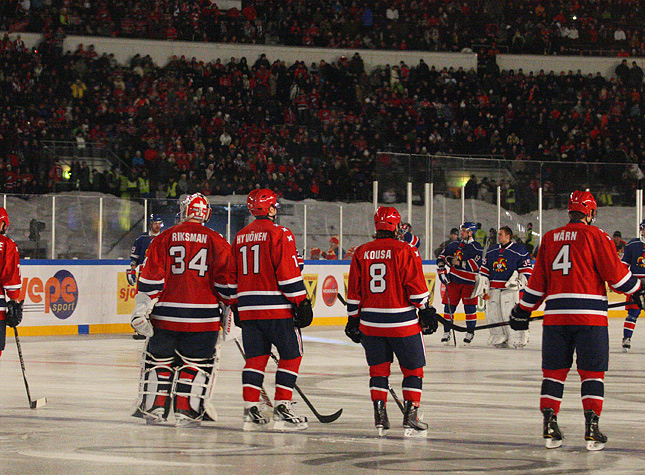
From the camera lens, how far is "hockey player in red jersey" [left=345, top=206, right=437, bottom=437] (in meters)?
6.41

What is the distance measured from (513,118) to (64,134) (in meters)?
11.9

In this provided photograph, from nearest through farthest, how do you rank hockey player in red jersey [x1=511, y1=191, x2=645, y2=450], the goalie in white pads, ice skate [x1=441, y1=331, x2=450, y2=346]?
hockey player in red jersey [x1=511, y1=191, x2=645, y2=450] → the goalie in white pads → ice skate [x1=441, y1=331, x2=450, y2=346]

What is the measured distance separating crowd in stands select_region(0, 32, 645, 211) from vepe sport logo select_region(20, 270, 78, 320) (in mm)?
4812

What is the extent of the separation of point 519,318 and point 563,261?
1.85 feet

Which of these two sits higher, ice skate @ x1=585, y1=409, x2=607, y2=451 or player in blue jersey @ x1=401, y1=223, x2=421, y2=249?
player in blue jersey @ x1=401, y1=223, x2=421, y2=249

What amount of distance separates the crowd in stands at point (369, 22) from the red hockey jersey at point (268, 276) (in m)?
19.0

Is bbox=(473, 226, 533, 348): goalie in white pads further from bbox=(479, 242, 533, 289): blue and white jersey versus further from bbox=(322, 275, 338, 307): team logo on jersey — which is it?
bbox=(322, 275, 338, 307): team logo on jersey

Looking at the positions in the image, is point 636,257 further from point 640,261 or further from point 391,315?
point 391,315

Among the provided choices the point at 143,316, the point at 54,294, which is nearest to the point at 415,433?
the point at 143,316

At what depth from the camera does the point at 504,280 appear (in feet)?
44.7

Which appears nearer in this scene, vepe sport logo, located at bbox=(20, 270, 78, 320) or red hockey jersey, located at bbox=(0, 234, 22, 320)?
red hockey jersey, located at bbox=(0, 234, 22, 320)

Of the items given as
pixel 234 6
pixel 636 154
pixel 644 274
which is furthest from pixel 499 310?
pixel 234 6

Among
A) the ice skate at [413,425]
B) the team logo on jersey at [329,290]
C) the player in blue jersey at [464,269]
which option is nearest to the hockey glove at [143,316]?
the ice skate at [413,425]

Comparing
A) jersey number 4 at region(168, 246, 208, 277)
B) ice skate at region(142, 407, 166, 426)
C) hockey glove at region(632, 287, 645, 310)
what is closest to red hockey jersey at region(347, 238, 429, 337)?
jersey number 4 at region(168, 246, 208, 277)
